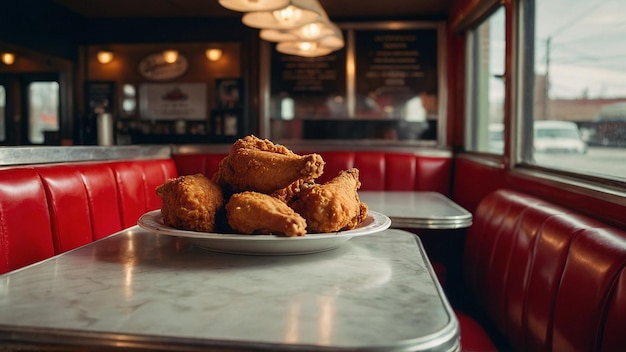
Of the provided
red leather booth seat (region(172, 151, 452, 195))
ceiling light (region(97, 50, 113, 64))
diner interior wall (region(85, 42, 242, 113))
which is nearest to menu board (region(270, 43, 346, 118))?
diner interior wall (region(85, 42, 242, 113))

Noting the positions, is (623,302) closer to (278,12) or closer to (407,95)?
(278,12)

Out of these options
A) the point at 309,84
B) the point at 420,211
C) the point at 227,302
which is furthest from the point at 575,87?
the point at 309,84

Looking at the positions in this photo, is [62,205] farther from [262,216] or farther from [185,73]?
[185,73]

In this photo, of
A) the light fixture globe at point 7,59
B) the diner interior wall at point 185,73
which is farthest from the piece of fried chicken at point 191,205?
the light fixture globe at point 7,59

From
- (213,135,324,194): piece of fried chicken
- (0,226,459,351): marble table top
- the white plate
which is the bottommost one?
(0,226,459,351): marble table top

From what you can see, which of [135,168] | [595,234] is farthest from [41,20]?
[595,234]

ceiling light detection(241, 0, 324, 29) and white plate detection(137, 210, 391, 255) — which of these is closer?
white plate detection(137, 210, 391, 255)

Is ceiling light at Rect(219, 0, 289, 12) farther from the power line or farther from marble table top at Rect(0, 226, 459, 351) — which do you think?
marble table top at Rect(0, 226, 459, 351)
